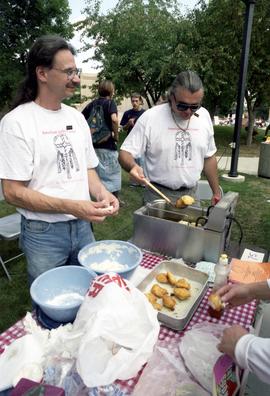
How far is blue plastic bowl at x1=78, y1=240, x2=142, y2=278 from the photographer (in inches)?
59.4

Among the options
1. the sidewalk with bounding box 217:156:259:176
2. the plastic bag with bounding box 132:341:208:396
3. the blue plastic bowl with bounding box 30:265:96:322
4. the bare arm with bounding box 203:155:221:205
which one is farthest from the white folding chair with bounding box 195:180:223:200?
the sidewalk with bounding box 217:156:259:176

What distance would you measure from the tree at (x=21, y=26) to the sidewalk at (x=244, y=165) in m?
8.82

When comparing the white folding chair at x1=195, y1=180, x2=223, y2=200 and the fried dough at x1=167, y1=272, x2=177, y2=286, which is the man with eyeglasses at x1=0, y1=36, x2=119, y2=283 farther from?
the white folding chair at x1=195, y1=180, x2=223, y2=200

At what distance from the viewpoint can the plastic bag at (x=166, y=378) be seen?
3.26ft

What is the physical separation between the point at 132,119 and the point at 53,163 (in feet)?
15.7

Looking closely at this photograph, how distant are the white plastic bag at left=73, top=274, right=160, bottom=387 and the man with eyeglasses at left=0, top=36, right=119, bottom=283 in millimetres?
466

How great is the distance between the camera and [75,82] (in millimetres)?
1638

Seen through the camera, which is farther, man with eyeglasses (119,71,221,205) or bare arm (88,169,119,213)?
man with eyeglasses (119,71,221,205)

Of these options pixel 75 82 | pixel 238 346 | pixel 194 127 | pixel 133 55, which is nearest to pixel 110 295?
pixel 238 346

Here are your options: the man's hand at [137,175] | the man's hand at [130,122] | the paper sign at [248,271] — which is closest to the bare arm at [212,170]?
the man's hand at [137,175]

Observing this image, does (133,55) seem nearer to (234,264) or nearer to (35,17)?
(35,17)

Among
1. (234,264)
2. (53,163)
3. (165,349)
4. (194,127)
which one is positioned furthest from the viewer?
(194,127)

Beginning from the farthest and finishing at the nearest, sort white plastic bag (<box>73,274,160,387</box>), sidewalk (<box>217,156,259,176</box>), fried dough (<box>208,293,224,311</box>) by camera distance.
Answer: sidewalk (<box>217,156,259,176</box>) < fried dough (<box>208,293,224,311</box>) < white plastic bag (<box>73,274,160,387</box>)

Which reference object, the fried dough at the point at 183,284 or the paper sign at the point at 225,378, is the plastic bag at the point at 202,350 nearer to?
the paper sign at the point at 225,378
